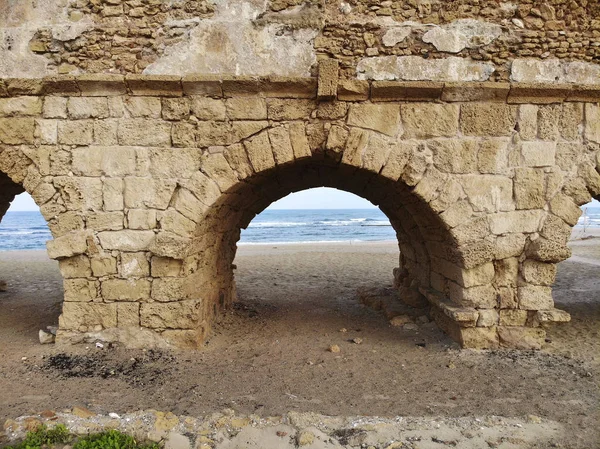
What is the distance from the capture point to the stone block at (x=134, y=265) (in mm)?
4426

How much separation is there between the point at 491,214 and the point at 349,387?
235cm

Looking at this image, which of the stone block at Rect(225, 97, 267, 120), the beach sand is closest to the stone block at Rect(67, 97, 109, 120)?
the stone block at Rect(225, 97, 267, 120)

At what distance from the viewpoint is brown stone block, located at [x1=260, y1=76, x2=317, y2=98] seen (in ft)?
14.0

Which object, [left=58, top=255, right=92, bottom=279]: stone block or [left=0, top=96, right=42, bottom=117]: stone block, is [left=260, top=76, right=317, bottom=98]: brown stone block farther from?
[left=58, top=255, right=92, bottom=279]: stone block

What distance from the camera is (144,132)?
440 cm

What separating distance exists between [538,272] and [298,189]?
3.65 meters

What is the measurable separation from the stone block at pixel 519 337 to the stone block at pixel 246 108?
349 centimetres

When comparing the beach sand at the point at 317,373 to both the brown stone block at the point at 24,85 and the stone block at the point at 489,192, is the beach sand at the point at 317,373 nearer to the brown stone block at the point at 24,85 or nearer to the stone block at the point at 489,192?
the stone block at the point at 489,192

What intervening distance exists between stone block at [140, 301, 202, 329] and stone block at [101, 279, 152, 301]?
128mm

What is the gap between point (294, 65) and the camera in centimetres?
442

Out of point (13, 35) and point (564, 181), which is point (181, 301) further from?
point (564, 181)

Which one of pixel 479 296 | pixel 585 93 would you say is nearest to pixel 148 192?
pixel 479 296

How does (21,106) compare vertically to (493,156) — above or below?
above

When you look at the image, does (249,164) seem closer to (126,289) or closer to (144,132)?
(144,132)
